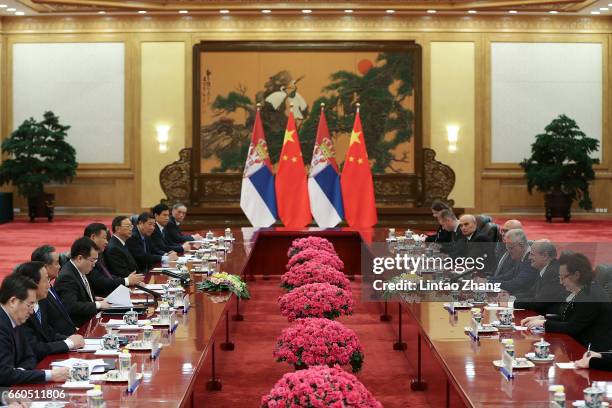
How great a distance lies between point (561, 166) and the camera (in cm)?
1667

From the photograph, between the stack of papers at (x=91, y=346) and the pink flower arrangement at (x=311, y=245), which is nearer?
the stack of papers at (x=91, y=346)

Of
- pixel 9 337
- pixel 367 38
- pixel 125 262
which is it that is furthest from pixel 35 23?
pixel 9 337

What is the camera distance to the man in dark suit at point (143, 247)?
8.58m

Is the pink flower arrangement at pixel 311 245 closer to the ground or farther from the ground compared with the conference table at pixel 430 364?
farther from the ground

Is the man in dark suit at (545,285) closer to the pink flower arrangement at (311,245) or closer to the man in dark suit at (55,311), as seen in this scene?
the man in dark suit at (55,311)

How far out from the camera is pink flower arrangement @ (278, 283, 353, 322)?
6199 mm

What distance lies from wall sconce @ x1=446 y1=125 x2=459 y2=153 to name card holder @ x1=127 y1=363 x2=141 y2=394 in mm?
14210

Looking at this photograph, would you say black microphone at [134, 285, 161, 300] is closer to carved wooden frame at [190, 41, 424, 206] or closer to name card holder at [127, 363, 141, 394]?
name card holder at [127, 363, 141, 394]

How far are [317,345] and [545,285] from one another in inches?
77.3

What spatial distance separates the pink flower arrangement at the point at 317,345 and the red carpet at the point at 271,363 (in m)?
0.88

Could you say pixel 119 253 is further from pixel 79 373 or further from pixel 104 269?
pixel 79 373

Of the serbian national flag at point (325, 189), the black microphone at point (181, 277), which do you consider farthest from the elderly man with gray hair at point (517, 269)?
the serbian national flag at point (325, 189)

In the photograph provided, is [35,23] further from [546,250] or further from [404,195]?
[546,250]

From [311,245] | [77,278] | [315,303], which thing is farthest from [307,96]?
[77,278]
